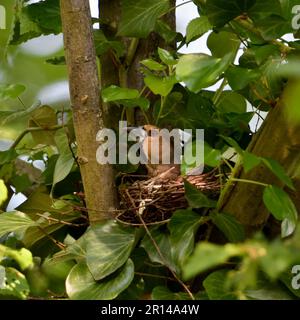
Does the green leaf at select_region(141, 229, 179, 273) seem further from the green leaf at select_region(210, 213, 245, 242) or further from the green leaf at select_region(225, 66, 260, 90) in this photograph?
the green leaf at select_region(225, 66, 260, 90)

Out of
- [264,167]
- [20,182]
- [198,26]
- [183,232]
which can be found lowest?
[20,182]

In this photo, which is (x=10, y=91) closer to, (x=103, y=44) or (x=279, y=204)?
(x=103, y=44)

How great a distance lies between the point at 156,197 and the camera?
38.6 inches

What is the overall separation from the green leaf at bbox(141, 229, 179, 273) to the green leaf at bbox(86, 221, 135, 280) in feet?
0.07

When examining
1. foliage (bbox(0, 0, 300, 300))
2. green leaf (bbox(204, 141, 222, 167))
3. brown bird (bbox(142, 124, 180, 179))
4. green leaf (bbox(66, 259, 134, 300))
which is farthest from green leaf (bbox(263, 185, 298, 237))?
brown bird (bbox(142, 124, 180, 179))

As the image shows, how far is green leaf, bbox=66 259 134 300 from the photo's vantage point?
0.81m

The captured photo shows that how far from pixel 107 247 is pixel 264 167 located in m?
0.25

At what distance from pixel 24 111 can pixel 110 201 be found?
238 mm

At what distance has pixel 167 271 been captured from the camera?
0.89 meters

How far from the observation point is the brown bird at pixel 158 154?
1.05m

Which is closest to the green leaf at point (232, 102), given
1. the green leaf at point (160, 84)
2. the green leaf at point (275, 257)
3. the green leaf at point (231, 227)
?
the green leaf at point (160, 84)

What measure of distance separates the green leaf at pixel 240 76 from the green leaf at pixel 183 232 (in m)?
0.19

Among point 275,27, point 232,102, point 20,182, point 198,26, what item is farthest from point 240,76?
point 20,182
